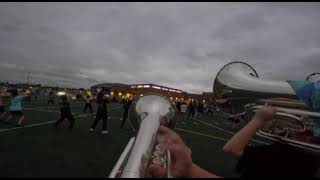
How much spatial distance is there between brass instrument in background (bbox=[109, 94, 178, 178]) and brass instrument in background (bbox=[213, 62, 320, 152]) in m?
0.64

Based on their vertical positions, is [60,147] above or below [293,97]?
below

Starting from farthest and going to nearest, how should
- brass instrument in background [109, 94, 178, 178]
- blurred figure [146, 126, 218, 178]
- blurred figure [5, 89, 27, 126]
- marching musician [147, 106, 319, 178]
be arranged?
blurred figure [5, 89, 27, 126] → marching musician [147, 106, 319, 178] → blurred figure [146, 126, 218, 178] → brass instrument in background [109, 94, 178, 178]

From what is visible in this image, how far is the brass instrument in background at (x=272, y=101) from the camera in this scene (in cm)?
249

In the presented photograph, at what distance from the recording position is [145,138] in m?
1.80

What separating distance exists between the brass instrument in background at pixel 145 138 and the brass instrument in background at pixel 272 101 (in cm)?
64

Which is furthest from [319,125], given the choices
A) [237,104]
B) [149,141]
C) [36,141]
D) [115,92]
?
[115,92]

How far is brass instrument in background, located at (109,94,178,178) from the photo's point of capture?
1.52 meters

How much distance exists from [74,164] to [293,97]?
4.16m

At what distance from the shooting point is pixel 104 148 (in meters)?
7.36

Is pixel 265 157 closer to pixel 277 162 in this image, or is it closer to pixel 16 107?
pixel 277 162

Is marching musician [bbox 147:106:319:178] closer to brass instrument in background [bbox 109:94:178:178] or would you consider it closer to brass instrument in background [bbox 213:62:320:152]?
brass instrument in background [bbox 213:62:320:152]

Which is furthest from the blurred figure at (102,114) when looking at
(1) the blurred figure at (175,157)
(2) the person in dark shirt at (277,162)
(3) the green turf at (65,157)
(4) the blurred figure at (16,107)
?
(1) the blurred figure at (175,157)

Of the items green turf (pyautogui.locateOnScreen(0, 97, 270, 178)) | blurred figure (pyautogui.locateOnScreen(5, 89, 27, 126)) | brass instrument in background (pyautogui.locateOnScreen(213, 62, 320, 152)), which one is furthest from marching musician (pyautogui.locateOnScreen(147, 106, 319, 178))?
blurred figure (pyautogui.locateOnScreen(5, 89, 27, 126))

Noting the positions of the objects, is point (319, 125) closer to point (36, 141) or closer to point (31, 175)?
point (31, 175)
